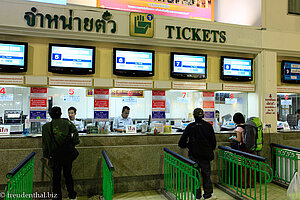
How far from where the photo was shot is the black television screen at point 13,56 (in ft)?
15.0

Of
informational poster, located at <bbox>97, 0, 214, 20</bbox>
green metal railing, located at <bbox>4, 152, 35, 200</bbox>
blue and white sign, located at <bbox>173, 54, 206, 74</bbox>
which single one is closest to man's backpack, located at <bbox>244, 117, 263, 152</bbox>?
blue and white sign, located at <bbox>173, 54, 206, 74</bbox>

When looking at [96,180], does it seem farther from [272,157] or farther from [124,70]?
[272,157]

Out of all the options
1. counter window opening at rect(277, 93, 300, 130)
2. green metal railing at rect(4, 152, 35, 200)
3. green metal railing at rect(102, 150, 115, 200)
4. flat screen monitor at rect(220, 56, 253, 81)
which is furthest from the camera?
counter window opening at rect(277, 93, 300, 130)

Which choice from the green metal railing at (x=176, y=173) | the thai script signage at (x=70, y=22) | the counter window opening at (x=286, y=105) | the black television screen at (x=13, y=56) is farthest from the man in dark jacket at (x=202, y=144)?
the counter window opening at (x=286, y=105)

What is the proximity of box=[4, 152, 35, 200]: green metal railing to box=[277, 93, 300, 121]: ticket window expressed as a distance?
784 cm

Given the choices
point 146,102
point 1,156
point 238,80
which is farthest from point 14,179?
point 146,102

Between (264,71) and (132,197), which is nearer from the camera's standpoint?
(132,197)

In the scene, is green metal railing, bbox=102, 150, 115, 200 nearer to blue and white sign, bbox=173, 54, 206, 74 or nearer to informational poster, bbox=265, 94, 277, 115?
blue and white sign, bbox=173, 54, 206, 74

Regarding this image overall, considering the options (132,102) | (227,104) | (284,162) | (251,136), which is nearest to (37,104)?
(251,136)

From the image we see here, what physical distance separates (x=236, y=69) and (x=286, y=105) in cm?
359

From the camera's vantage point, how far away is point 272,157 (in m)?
5.77

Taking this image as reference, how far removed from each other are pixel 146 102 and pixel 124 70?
4899 millimetres

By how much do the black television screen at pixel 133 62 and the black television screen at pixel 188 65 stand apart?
22.3 inches

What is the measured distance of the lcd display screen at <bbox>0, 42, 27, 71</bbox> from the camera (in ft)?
15.0
